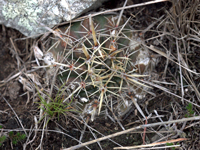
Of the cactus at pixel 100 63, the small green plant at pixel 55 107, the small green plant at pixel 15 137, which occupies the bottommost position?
the small green plant at pixel 15 137

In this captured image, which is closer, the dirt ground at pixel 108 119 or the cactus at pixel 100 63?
the cactus at pixel 100 63

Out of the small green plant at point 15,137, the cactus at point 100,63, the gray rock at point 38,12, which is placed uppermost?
the gray rock at point 38,12

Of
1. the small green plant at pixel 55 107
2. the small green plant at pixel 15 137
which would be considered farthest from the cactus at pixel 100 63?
the small green plant at pixel 15 137

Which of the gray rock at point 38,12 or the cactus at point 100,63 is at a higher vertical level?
the gray rock at point 38,12

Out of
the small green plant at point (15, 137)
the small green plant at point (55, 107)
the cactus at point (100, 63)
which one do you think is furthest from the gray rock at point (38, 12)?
the small green plant at point (15, 137)

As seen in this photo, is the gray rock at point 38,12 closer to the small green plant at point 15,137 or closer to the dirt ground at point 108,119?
the dirt ground at point 108,119

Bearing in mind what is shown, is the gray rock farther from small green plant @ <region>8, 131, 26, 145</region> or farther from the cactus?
small green plant @ <region>8, 131, 26, 145</region>

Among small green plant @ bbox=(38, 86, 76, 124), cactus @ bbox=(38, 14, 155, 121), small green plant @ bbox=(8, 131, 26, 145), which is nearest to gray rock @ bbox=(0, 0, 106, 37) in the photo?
cactus @ bbox=(38, 14, 155, 121)

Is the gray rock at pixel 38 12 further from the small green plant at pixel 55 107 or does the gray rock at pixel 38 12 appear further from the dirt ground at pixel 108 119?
the small green plant at pixel 55 107
